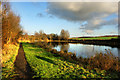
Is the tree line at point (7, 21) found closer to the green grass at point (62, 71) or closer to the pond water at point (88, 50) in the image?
the green grass at point (62, 71)

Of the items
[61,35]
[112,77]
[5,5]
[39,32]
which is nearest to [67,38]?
[61,35]

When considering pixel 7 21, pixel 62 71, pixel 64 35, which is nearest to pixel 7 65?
pixel 62 71

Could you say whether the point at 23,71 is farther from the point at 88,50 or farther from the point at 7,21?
the point at 88,50

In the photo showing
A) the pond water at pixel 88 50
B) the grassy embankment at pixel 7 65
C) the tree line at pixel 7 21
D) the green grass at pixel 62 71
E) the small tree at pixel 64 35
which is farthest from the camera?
the small tree at pixel 64 35

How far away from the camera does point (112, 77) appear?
17.8 ft

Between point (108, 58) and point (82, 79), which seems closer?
point (82, 79)

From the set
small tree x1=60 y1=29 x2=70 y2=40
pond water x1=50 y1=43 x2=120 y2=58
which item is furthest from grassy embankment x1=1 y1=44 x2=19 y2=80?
small tree x1=60 y1=29 x2=70 y2=40

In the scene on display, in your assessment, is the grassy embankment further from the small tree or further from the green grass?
the small tree

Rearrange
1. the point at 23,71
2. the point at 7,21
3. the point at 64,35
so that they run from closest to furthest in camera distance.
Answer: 1. the point at 23,71
2. the point at 7,21
3. the point at 64,35

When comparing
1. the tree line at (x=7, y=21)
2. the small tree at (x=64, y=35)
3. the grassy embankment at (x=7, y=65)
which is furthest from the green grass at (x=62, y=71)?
the small tree at (x=64, y=35)

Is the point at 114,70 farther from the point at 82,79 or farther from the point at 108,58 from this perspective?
the point at 82,79

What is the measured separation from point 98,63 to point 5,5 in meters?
18.1

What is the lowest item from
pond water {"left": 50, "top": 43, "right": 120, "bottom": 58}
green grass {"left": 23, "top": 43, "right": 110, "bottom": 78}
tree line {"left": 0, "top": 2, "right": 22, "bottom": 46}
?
pond water {"left": 50, "top": 43, "right": 120, "bottom": 58}

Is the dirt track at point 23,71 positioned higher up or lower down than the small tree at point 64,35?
lower down
